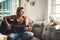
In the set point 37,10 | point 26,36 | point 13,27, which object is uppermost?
point 37,10

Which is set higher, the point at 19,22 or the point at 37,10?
the point at 37,10

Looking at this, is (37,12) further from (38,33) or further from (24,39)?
(24,39)

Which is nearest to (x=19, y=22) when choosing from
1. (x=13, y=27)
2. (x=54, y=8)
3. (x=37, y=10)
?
(x=13, y=27)

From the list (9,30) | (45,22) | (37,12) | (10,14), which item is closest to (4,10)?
(10,14)

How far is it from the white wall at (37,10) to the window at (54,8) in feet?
0.18

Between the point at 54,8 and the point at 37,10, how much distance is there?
220mm

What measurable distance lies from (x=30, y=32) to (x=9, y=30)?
0.26 metres

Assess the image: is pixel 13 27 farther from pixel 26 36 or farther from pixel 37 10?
pixel 37 10

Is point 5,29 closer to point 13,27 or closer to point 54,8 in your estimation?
point 13,27

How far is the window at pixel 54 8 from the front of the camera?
1.78 m

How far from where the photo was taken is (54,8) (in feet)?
5.89

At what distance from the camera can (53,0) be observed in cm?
179

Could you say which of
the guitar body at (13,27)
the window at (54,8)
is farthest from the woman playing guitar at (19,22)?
the window at (54,8)

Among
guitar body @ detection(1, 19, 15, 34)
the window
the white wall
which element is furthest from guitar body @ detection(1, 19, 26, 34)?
the window
